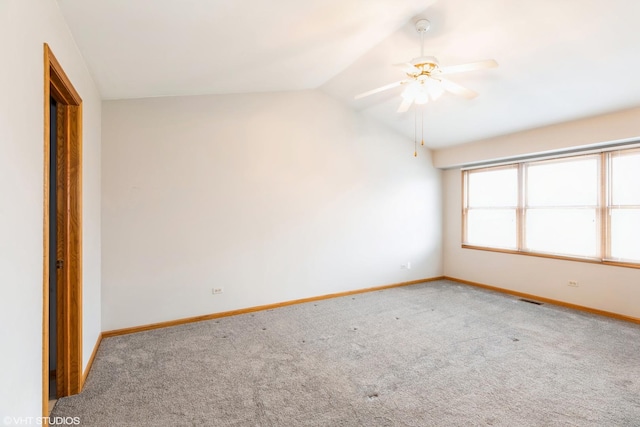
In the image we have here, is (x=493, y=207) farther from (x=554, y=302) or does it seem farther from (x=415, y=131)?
(x=415, y=131)

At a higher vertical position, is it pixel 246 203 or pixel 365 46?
pixel 365 46

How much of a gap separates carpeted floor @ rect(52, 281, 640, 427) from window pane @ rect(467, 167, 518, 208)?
191 cm

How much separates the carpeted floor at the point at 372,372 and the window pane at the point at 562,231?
93 cm

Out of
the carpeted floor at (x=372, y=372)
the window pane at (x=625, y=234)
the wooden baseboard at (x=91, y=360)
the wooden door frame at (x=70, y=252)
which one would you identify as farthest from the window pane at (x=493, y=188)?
the wooden baseboard at (x=91, y=360)

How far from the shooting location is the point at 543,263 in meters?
4.70

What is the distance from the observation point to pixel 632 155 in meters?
3.88

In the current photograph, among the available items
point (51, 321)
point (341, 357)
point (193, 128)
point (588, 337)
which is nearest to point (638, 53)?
point (588, 337)

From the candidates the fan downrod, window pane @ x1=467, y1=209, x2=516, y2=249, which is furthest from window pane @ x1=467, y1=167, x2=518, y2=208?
the fan downrod

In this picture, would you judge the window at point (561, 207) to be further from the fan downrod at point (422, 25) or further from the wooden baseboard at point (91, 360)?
the wooden baseboard at point (91, 360)

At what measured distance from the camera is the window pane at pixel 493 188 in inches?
204

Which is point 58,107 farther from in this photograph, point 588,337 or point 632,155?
point 632,155

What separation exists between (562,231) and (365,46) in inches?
151

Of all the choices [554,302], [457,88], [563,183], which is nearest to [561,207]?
[563,183]

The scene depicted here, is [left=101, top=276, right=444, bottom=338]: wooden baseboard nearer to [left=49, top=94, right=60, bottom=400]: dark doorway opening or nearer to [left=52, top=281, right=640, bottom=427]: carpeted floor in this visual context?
[left=52, top=281, right=640, bottom=427]: carpeted floor
